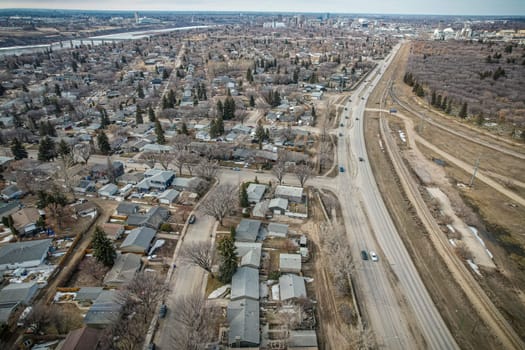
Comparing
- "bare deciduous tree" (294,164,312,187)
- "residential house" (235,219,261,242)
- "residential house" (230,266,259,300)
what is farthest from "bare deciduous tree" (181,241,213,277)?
"bare deciduous tree" (294,164,312,187)

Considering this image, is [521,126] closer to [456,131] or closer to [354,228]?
[456,131]

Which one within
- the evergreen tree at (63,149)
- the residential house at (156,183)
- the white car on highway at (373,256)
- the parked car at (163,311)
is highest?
the evergreen tree at (63,149)

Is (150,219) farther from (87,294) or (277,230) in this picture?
(277,230)

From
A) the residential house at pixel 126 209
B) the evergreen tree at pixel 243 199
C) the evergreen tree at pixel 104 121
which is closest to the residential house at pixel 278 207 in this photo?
the evergreen tree at pixel 243 199

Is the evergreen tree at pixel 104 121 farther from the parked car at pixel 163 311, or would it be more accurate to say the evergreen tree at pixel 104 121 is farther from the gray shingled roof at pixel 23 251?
the parked car at pixel 163 311

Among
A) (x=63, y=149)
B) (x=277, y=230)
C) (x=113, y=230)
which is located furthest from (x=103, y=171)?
(x=277, y=230)

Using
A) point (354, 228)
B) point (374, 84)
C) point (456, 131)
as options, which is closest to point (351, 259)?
point (354, 228)

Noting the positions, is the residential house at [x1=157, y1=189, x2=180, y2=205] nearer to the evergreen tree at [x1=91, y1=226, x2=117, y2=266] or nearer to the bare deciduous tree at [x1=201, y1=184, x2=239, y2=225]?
the bare deciduous tree at [x1=201, y1=184, x2=239, y2=225]
